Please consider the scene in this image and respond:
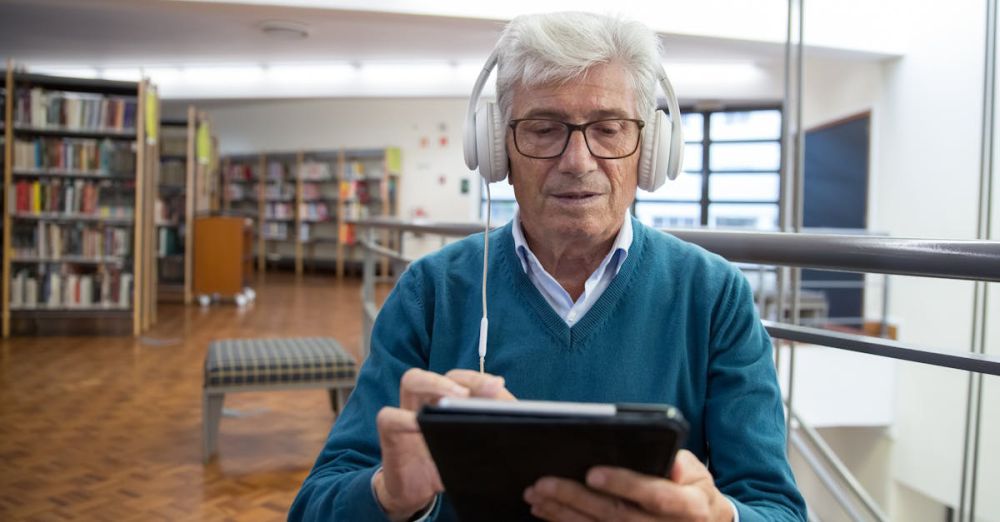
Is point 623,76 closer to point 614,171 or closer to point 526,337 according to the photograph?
point 614,171

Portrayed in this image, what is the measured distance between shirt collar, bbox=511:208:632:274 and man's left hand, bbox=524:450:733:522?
40cm

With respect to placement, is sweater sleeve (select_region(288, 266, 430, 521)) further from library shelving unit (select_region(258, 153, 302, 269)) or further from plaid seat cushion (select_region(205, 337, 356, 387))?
library shelving unit (select_region(258, 153, 302, 269))

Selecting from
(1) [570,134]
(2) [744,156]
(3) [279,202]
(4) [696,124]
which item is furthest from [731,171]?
Answer: (1) [570,134]

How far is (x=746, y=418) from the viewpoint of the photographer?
3.16 ft

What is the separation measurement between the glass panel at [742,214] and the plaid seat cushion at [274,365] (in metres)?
8.62

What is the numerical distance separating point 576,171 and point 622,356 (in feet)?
0.85

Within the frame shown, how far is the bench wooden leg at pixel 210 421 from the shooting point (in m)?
3.43

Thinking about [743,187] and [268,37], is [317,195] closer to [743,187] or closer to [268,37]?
[268,37]

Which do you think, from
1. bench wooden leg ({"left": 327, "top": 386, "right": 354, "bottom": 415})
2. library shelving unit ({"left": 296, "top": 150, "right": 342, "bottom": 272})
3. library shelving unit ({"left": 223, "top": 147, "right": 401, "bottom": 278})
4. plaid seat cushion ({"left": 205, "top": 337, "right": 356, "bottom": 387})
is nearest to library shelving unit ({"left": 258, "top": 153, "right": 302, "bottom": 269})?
library shelving unit ({"left": 223, "top": 147, "right": 401, "bottom": 278})

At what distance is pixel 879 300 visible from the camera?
294 inches

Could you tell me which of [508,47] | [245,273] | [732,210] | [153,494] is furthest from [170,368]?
[732,210]

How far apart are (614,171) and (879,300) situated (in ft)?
24.0

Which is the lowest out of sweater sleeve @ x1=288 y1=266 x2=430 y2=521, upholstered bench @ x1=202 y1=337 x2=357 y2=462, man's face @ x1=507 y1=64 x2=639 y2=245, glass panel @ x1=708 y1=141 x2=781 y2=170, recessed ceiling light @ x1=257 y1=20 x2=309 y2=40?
upholstered bench @ x1=202 y1=337 x2=357 y2=462

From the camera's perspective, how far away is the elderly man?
98 cm
